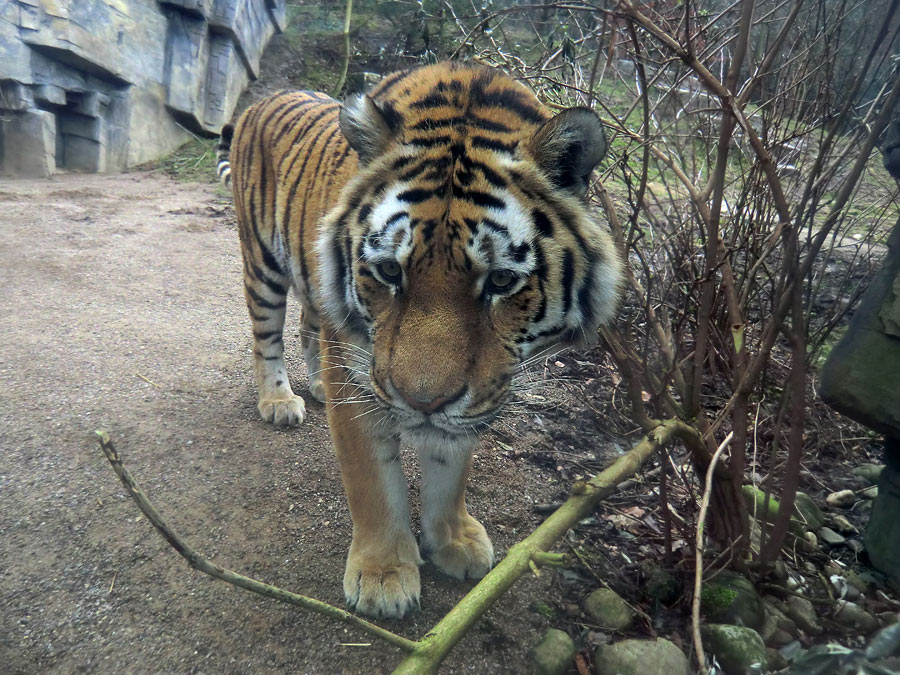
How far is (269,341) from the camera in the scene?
3318mm

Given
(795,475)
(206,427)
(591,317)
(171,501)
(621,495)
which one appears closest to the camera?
(795,475)

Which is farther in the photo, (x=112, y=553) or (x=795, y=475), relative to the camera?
(x=112, y=553)

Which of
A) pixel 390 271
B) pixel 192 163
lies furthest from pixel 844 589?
pixel 192 163

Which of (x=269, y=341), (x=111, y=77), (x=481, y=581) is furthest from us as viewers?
(x=111, y=77)

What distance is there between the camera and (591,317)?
1917 millimetres

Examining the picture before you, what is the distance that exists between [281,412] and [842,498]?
264 centimetres

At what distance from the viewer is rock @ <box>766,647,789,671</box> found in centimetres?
167

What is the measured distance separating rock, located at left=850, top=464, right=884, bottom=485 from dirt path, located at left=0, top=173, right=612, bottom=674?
1.37 m

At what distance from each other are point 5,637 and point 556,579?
5.66ft

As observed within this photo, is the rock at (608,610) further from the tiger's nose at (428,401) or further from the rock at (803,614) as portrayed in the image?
the tiger's nose at (428,401)

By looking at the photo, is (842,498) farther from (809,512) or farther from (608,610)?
(608,610)

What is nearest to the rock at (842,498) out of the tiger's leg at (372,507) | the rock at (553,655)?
the rock at (553,655)

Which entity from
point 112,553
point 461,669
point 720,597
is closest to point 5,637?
point 112,553

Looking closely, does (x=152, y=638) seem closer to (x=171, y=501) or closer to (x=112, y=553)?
(x=112, y=553)
